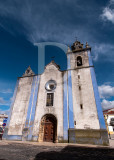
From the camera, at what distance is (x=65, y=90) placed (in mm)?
13805

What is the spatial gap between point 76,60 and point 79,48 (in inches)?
112

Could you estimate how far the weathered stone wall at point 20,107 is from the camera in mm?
13562

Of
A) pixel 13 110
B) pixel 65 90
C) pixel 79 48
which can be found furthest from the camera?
pixel 79 48

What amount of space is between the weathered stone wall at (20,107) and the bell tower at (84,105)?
22.1ft

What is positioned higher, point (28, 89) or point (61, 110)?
point (28, 89)

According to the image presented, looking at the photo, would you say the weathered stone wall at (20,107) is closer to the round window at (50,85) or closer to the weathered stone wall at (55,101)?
the weathered stone wall at (55,101)

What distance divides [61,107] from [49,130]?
10.5 ft

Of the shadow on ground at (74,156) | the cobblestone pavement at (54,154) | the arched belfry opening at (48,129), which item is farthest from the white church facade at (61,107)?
the shadow on ground at (74,156)

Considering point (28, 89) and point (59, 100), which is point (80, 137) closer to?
point (59, 100)

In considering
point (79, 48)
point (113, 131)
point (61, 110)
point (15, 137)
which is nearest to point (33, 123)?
point (15, 137)

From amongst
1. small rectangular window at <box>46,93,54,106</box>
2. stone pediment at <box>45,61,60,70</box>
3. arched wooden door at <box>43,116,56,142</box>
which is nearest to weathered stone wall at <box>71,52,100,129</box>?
stone pediment at <box>45,61,60,70</box>

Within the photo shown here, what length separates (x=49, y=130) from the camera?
1247cm

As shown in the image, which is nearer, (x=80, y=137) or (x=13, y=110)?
(x=80, y=137)

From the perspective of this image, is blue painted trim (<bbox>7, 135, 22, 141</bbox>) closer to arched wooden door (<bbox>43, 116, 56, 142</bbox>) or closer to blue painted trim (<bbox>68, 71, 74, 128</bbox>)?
arched wooden door (<bbox>43, 116, 56, 142</bbox>)
